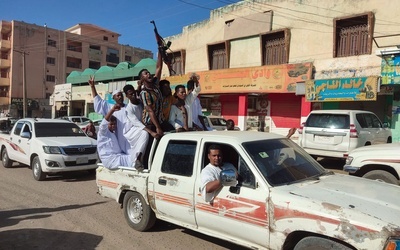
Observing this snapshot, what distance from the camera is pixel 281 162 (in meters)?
3.85

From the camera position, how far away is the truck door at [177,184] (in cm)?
416

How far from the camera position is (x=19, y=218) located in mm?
5613

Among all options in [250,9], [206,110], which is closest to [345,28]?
[250,9]

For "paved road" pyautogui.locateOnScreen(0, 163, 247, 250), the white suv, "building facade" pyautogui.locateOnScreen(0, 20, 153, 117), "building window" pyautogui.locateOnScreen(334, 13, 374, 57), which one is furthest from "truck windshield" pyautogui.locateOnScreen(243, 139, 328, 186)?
"building facade" pyautogui.locateOnScreen(0, 20, 153, 117)

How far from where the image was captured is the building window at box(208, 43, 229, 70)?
21.5 m

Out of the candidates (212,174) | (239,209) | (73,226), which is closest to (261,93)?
(73,226)

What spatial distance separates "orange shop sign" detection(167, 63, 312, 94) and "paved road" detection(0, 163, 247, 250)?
12183mm

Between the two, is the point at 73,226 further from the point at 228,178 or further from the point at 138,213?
the point at 228,178

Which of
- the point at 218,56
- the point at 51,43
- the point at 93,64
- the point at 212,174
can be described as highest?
the point at 51,43

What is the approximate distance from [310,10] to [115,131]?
14.4 metres

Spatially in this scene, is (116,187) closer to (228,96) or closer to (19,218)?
(19,218)

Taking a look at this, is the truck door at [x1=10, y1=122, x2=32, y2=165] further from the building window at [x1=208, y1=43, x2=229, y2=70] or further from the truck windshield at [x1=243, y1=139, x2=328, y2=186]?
the building window at [x1=208, y1=43, x2=229, y2=70]

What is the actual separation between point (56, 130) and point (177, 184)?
694 centimetres

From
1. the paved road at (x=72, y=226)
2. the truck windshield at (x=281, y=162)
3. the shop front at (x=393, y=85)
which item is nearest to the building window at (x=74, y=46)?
the shop front at (x=393, y=85)
